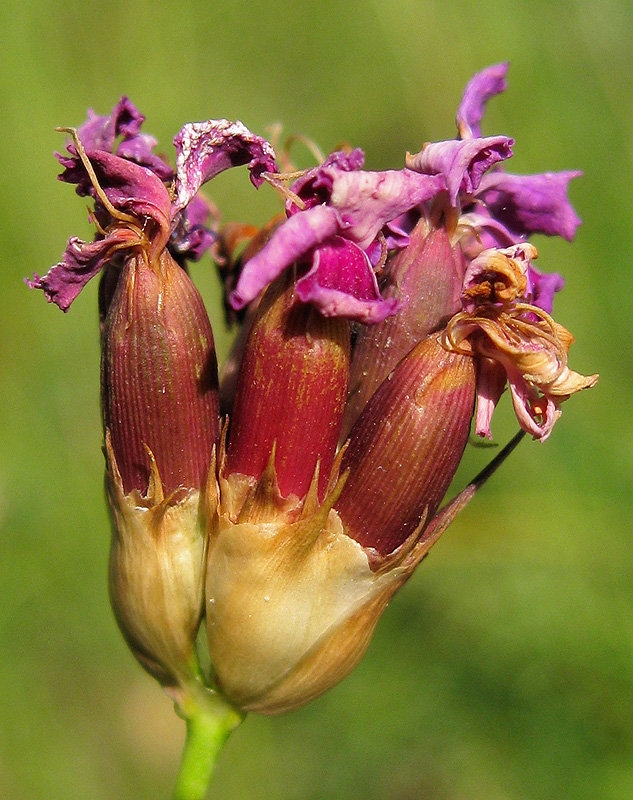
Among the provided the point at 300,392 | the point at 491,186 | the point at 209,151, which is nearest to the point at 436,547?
the point at 491,186

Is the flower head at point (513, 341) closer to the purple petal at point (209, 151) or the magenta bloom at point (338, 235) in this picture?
the magenta bloom at point (338, 235)

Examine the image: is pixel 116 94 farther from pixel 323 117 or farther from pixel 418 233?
pixel 418 233

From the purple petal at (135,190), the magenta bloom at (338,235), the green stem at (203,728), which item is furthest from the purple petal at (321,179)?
the green stem at (203,728)

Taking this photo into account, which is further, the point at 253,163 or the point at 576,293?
the point at 576,293

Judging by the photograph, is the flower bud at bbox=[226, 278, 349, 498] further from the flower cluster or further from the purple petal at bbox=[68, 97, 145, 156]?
the purple petal at bbox=[68, 97, 145, 156]

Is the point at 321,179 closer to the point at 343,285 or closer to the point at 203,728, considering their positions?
the point at 343,285

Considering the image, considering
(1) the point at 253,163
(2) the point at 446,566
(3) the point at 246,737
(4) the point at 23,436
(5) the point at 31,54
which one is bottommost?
(3) the point at 246,737

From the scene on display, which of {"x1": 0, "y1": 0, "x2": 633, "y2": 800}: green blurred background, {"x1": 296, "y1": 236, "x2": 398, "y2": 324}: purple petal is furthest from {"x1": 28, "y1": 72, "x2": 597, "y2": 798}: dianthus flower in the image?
{"x1": 0, "y1": 0, "x2": 633, "y2": 800}: green blurred background

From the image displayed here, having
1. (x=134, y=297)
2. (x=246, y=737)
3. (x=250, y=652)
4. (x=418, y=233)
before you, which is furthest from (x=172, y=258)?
(x=246, y=737)
